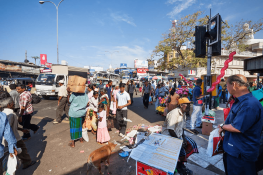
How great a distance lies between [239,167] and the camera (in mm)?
1728

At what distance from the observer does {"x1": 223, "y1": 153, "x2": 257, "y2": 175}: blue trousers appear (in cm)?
170

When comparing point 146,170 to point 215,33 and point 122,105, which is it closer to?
point 122,105

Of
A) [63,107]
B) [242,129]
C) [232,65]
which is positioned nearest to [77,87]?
[63,107]

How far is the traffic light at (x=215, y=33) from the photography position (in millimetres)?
4391

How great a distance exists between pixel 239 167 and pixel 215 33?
4.10 m

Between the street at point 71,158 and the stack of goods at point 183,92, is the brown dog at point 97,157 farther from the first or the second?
the stack of goods at point 183,92

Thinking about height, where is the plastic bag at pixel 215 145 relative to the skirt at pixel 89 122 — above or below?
above

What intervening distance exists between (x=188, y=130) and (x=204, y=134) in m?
A: 0.53

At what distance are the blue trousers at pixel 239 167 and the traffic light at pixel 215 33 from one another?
381cm

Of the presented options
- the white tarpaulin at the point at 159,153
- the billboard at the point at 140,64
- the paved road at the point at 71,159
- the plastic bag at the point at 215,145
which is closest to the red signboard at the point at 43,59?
the billboard at the point at 140,64

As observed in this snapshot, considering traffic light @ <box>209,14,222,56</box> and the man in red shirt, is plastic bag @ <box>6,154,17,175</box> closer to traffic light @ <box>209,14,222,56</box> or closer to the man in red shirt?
the man in red shirt

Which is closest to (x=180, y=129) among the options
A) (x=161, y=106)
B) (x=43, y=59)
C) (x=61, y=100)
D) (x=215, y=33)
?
(x=215, y=33)

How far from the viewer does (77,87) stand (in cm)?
385

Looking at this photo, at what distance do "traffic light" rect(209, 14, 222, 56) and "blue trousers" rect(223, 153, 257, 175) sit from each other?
3815 millimetres
